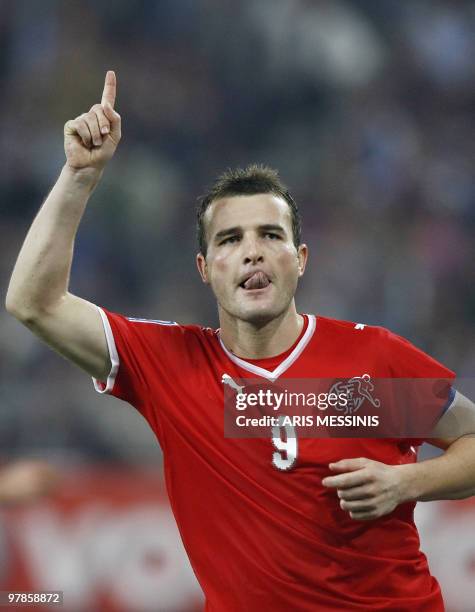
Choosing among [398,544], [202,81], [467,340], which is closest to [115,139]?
[398,544]

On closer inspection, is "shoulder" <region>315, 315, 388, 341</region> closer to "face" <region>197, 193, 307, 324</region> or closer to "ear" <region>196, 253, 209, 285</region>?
"face" <region>197, 193, 307, 324</region>

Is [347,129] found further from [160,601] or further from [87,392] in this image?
[160,601]

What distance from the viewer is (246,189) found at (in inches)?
145

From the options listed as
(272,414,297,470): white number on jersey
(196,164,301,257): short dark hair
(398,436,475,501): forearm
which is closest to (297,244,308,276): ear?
(196,164,301,257): short dark hair

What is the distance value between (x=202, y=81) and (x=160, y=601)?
6102mm

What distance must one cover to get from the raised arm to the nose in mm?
605

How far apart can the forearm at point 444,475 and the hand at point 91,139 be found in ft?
4.56

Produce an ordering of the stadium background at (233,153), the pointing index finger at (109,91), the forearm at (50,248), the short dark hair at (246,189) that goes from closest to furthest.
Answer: the forearm at (50,248), the pointing index finger at (109,91), the short dark hair at (246,189), the stadium background at (233,153)

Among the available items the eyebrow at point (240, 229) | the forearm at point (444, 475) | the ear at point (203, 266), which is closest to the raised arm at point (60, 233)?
the eyebrow at point (240, 229)

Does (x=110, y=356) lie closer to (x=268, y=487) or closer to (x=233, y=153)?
→ (x=268, y=487)

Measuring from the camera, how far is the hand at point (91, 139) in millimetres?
3168

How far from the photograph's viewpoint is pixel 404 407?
3463mm

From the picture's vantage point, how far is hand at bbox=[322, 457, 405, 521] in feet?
9.81

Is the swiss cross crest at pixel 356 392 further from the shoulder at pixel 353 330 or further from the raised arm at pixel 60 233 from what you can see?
the raised arm at pixel 60 233
